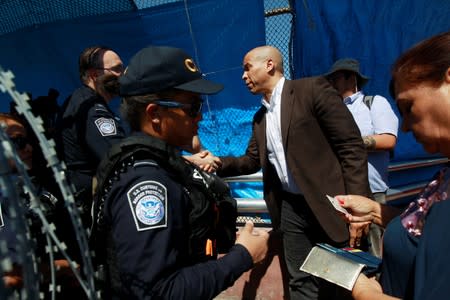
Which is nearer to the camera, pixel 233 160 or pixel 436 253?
pixel 436 253

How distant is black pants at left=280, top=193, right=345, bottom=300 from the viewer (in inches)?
108

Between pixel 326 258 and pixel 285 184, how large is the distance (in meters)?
1.25

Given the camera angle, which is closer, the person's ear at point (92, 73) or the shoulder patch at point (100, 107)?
the shoulder patch at point (100, 107)

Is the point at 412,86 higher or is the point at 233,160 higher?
the point at 412,86

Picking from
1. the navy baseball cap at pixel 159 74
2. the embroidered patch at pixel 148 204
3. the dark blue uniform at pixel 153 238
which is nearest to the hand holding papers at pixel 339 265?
the dark blue uniform at pixel 153 238

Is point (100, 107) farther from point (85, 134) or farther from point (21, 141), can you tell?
point (21, 141)

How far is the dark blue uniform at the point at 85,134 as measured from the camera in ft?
7.80

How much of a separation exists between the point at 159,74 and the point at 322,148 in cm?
156

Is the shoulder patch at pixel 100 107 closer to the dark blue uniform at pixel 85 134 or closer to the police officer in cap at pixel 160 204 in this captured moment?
the dark blue uniform at pixel 85 134

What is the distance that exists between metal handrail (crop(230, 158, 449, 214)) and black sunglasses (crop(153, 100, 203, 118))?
2.18m

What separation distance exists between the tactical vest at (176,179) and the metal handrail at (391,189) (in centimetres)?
211

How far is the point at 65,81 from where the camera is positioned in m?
4.86

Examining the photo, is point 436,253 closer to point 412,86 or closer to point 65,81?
point 412,86

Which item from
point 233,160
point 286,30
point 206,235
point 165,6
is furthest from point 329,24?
point 206,235
